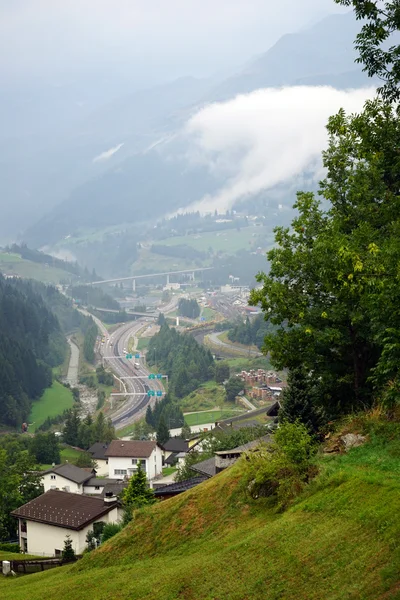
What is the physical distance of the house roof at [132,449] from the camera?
72.9 meters

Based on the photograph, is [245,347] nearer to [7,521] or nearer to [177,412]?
[177,412]

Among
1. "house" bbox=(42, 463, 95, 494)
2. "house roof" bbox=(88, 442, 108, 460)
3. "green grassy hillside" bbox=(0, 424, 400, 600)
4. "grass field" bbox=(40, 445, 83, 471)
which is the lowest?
"grass field" bbox=(40, 445, 83, 471)

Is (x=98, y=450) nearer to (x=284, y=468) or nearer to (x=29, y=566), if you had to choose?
(x=29, y=566)

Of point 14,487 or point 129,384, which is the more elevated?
point 14,487

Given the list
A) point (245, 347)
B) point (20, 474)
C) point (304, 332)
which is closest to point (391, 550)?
point (304, 332)

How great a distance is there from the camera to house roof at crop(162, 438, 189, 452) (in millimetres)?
81875

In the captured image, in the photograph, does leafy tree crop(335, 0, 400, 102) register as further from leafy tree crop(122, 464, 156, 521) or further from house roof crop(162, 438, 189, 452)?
house roof crop(162, 438, 189, 452)

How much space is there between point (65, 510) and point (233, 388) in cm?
8733

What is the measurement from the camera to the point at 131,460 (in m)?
73.1

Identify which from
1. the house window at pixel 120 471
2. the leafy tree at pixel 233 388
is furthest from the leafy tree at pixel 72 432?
the leafy tree at pixel 233 388

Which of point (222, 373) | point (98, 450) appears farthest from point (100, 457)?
point (222, 373)

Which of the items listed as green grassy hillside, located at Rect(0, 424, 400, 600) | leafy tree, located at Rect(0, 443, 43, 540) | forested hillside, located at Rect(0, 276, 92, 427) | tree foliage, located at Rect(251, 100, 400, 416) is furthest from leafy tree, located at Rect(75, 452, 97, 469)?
green grassy hillside, located at Rect(0, 424, 400, 600)

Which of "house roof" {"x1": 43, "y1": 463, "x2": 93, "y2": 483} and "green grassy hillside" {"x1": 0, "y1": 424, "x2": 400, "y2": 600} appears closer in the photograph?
"green grassy hillside" {"x1": 0, "y1": 424, "x2": 400, "y2": 600}

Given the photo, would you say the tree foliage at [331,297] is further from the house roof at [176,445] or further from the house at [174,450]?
the house roof at [176,445]
